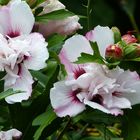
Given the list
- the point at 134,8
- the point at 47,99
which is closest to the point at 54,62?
the point at 47,99

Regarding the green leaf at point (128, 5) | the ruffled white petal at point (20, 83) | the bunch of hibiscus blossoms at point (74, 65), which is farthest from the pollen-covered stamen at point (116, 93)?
the green leaf at point (128, 5)

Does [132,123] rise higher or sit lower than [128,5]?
higher

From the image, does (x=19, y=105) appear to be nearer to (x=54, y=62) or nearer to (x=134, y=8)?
(x=54, y=62)

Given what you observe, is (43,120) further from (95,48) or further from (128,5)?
(128,5)

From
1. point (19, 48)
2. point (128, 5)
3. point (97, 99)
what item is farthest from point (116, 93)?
point (128, 5)

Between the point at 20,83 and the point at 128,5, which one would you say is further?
the point at 128,5

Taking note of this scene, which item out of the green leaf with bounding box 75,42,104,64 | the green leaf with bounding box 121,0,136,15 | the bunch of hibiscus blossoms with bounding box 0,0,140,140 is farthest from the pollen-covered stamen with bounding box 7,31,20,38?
the green leaf with bounding box 121,0,136,15

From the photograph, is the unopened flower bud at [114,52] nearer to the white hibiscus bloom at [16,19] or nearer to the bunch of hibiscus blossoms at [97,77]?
the bunch of hibiscus blossoms at [97,77]
